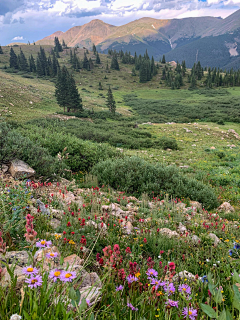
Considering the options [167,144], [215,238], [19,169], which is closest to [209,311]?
[215,238]

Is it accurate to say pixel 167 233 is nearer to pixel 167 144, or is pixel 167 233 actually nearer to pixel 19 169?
pixel 19 169

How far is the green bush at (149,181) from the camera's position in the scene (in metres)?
7.27

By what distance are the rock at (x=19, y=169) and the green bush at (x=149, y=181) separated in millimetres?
2753

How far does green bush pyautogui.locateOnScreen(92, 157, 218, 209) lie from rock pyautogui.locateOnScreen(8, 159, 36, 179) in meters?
2.75

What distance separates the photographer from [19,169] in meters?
5.62

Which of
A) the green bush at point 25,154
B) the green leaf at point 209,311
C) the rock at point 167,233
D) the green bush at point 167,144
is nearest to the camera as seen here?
the green leaf at point 209,311

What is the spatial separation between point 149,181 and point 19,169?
4534 millimetres

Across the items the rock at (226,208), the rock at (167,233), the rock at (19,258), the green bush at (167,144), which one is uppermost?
the rock at (19,258)

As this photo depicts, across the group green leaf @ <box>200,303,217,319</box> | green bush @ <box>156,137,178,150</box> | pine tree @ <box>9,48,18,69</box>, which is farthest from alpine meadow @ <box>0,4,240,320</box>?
pine tree @ <box>9,48,18,69</box>

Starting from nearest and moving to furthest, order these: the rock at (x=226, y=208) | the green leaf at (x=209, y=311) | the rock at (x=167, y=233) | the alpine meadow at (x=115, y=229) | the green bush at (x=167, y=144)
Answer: the green leaf at (x=209, y=311) → the alpine meadow at (x=115, y=229) → the rock at (x=167, y=233) → the rock at (x=226, y=208) → the green bush at (x=167, y=144)

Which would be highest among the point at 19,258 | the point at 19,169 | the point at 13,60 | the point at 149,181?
the point at 13,60

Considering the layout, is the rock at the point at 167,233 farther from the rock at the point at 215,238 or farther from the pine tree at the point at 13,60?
the pine tree at the point at 13,60

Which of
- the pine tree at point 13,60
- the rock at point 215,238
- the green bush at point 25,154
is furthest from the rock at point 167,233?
the pine tree at point 13,60

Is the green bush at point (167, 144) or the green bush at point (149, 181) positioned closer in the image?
the green bush at point (149, 181)
